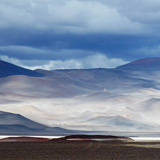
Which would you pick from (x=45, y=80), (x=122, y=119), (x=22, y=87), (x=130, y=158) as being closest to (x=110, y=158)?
(x=130, y=158)

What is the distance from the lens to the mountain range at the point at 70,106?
112m

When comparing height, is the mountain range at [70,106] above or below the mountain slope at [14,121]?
above

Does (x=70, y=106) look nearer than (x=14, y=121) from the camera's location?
No

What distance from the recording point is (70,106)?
483 feet

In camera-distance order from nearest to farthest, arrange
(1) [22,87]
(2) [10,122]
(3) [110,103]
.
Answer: (2) [10,122], (3) [110,103], (1) [22,87]

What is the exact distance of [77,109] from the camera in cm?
14262

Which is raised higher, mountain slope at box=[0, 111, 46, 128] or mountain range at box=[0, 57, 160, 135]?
mountain range at box=[0, 57, 160, 135]

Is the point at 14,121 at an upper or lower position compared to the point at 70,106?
lower

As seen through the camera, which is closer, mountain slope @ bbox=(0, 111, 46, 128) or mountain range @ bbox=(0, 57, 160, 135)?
mountain slope @ bbox=(0, 111, 46, 128)

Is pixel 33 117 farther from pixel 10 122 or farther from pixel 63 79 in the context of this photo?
pixel 63 79

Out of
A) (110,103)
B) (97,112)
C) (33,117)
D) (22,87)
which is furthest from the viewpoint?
(22,87)

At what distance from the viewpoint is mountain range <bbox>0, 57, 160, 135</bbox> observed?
369 feet

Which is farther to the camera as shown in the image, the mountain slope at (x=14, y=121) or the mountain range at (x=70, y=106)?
the mountain range at (x=70, y=106)

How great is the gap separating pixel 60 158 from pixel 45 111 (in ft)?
336
